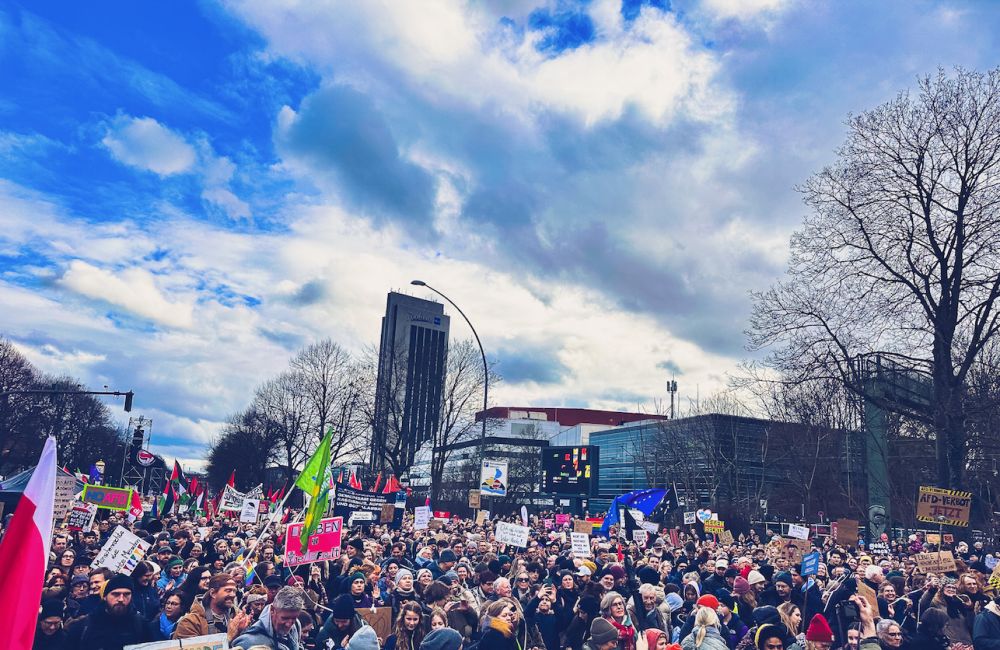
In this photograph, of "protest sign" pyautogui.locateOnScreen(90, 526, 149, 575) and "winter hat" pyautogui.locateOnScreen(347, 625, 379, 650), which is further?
"protest sign" pyautogui.locateOnScreen(90, 526, 149, 575)

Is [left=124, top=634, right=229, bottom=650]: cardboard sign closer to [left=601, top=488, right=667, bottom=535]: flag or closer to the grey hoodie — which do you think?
the grey hoodie

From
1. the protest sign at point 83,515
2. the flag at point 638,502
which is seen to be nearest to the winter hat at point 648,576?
the flag at point 638,502

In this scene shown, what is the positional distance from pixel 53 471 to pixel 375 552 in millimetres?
10733

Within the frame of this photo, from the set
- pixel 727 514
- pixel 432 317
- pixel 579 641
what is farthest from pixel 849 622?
pixel 432 317

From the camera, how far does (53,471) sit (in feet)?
A: 12.9

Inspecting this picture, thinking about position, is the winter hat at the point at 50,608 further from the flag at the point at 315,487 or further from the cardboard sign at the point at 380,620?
the flag at the point at 315,487

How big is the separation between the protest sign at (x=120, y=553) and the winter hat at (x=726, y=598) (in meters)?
7.52

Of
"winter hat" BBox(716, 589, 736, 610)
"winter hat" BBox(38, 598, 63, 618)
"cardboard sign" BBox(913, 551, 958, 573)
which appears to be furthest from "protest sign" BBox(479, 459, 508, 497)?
"winter hat" BBox(38, 598, 63, 618)

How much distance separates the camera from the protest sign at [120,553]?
30.7ft

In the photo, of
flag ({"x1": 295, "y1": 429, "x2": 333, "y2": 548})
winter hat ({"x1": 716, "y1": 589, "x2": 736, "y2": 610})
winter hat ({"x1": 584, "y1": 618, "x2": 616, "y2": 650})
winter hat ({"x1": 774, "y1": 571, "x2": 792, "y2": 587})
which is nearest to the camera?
winter hat ({"x1": 584, "y1": 618, "x2": 616, "y2": 650})

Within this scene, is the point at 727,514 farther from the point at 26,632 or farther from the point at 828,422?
the point at 26,632

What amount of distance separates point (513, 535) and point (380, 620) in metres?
6.79

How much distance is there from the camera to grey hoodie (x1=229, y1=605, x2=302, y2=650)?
5934mm

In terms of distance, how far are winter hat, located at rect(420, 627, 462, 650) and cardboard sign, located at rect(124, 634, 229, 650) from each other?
62.5 inches
